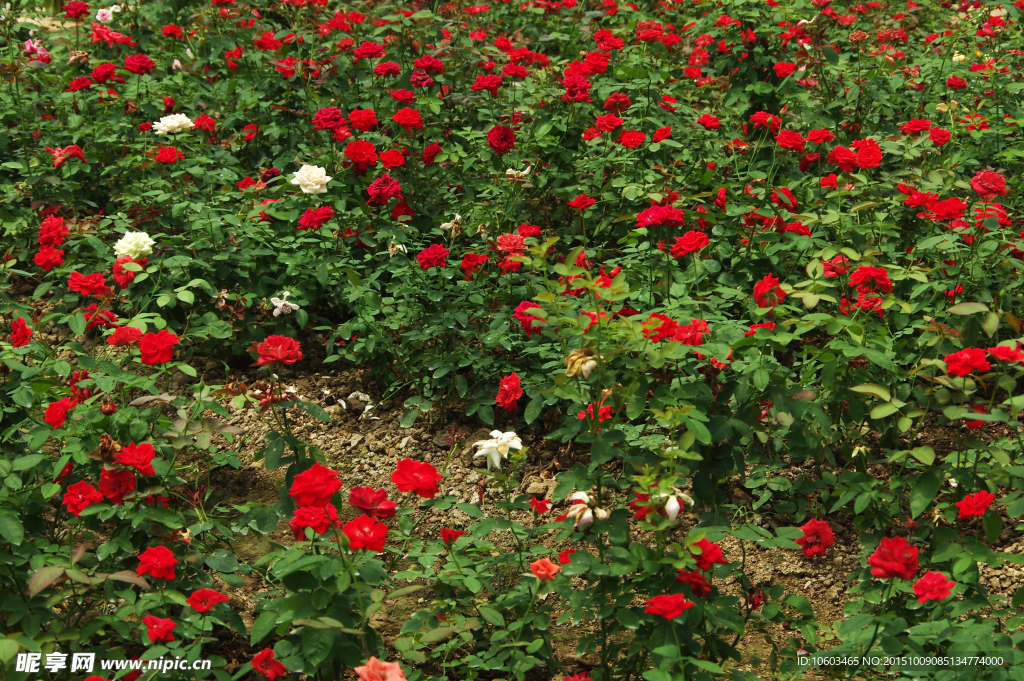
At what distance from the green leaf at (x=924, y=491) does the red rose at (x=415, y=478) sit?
126cm

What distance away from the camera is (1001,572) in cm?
245

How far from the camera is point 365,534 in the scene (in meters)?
1.59

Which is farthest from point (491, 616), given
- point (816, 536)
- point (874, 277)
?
point (874, 277)

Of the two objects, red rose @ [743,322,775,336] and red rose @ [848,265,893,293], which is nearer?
red rose @ [743,322,775,336]

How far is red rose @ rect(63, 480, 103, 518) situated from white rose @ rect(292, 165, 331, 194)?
1.35 meters

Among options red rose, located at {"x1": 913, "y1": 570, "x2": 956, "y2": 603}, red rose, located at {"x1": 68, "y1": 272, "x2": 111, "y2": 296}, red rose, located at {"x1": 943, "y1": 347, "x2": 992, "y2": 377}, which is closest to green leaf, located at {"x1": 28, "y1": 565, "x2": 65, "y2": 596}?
red rose, located at {"x1": 68, "y1": 272, "x2": 111, "y2": 296}

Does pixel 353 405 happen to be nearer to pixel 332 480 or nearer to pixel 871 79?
pixel 332 480

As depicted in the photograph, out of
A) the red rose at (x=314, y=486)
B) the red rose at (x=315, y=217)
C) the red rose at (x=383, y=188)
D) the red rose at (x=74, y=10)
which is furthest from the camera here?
the red rose at (x=74, y=10)

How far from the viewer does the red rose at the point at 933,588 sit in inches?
65.1

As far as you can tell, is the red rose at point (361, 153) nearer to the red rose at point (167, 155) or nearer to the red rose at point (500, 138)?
the red rose at point (500, 138)

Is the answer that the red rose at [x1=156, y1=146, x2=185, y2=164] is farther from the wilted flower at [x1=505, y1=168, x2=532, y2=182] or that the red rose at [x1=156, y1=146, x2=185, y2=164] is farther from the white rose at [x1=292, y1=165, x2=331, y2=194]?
the wilted flower at [x1=505, y1=168, x2=532, y2=182]

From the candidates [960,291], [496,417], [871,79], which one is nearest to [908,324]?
[960,291]


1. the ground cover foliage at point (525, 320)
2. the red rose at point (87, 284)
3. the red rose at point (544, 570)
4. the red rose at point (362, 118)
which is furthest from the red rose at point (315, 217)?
the red rose at point (544, 570)

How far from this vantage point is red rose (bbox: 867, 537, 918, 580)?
5.48 feet
